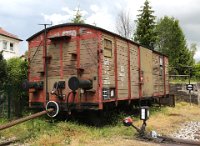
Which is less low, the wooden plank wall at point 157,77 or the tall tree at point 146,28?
the tall tree at point 146,28

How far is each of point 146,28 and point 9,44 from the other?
1841 cm

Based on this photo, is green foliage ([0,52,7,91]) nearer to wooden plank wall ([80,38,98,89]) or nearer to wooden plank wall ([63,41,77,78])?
wooden plank wall ([63,41,77,78])

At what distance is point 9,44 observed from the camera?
43469 millimetres

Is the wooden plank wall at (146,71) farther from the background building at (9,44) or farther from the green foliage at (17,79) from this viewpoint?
the background building at (9,44)

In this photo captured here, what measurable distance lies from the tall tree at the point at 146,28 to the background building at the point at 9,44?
648 inches

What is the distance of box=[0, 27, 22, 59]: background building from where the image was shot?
41719mm

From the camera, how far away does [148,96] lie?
56.6ft

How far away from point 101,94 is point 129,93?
2.96 metres

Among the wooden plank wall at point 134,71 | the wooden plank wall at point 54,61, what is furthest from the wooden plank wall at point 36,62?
the wooden plank wall at point 134,71

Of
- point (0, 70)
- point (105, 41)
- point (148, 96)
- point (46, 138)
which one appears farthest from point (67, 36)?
point (148, 96)

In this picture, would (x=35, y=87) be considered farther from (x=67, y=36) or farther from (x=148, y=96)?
(x=148, y=96)

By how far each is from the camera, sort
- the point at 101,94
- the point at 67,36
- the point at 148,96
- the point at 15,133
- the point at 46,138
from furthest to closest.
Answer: the point at 148,96 < the point at 67,36 < the point at 101,94 < the point at 15,133 < the point at 46,138

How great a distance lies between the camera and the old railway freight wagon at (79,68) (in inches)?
468

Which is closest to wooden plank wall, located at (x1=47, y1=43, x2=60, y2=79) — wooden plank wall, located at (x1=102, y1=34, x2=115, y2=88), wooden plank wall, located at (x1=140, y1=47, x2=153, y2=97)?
wooden plank wall, located at (x1=102, y1=34, x2=115, y2=88)
